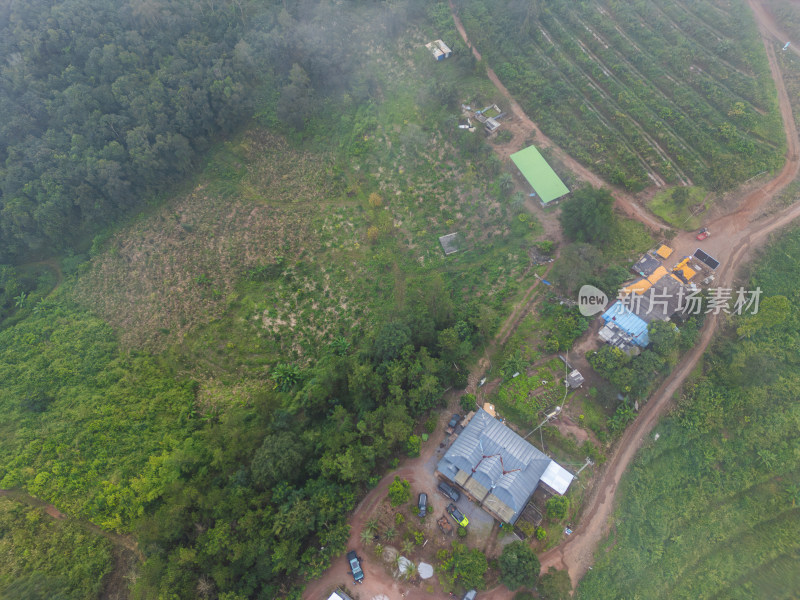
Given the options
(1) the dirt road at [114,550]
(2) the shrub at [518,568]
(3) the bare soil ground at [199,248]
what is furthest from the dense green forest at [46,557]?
(2) the shrub at [518,568]

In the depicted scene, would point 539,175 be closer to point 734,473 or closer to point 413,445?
point 413,445

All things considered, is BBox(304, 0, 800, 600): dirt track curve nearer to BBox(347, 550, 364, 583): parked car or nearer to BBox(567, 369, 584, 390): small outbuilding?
BBox(347, 550, 364, 583): parked car

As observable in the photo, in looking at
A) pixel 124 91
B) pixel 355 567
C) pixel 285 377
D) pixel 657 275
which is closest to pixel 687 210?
pixel 657 275

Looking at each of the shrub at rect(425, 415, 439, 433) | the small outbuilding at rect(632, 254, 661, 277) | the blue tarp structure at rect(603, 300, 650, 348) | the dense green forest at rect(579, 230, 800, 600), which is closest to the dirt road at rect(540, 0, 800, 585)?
the dense green forest at rect(579, 230, 800, 600)

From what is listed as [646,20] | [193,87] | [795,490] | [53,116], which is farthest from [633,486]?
[53,116]

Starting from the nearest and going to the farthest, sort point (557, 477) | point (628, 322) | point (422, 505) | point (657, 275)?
point (422, 505), point (557, 477), point (628, 322), point (657, 275)

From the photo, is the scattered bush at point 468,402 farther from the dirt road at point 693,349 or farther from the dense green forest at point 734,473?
the dense green forest at point 734,473
